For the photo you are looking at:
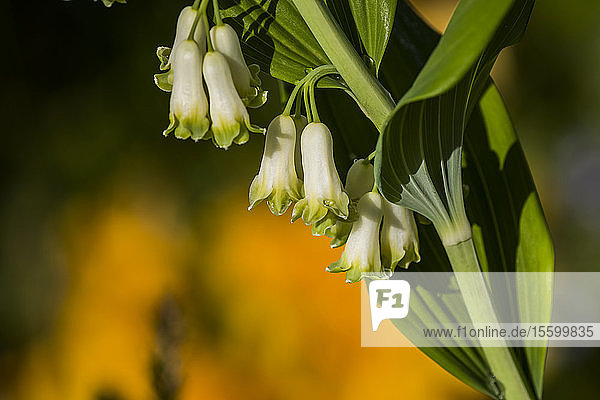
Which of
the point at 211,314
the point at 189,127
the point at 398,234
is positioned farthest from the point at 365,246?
the point at 211,314

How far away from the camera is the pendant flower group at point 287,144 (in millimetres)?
288

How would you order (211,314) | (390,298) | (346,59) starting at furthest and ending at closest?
(211,314)
(390,298)
(346,59)

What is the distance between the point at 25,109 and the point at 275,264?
2.31ft

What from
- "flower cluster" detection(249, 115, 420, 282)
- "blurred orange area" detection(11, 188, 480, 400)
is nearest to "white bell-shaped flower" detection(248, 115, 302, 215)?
"flower cluster" detection(249, 115, 420, 282)

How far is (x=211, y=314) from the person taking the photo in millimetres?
1196

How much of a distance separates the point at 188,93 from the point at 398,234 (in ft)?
0.50

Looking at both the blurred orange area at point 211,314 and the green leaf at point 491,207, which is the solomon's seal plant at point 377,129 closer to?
the green leaf at point 491,207

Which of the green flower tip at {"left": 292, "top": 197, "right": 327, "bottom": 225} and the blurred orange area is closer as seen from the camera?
the green flower tip at {"left": 292, "top": 197, "right": 327, "bottom": 225}

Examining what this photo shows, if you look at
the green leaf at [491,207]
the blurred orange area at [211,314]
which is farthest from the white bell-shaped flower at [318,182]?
the blurred orange area at [211,314]

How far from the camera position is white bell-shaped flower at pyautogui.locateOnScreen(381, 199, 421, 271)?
32cm

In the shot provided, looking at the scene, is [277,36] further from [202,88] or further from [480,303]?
[480,303]

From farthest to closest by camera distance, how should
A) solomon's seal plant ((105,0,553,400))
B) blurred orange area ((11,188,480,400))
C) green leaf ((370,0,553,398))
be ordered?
blurred orange area ((11,188,480,400))
green leaf ((370,0,553,398))
solomon's seal plant ((105,0,553,400))

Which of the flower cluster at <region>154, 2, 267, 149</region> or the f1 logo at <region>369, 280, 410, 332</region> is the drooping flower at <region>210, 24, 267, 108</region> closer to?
the flower cluster at <region>154, 2, 267, 149</region>

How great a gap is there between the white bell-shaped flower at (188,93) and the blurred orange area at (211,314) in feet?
2.93
